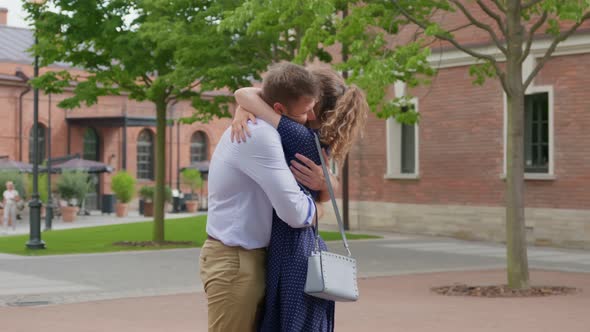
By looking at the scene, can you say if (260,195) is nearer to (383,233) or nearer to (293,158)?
(293,158)

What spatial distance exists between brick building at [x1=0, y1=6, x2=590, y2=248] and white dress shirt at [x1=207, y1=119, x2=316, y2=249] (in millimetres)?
17984

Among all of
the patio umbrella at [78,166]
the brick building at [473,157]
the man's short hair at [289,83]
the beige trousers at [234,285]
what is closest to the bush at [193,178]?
the patio umbrella at [78,166]

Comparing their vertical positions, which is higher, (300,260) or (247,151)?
(247,151)

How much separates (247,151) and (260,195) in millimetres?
203

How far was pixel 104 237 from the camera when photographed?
25.2 metres

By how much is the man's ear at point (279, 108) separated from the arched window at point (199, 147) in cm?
5059

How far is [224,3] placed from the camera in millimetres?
19672

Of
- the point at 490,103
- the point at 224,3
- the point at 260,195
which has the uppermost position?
the point at 224,3

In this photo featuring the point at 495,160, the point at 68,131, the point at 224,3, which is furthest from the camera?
the point at 68,131

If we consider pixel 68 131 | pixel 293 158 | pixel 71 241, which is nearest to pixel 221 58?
pixel 71 241

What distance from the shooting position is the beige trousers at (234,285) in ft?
12.7

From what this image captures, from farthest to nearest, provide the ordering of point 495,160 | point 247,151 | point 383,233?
point 383,233
point 495,160
point 247,151

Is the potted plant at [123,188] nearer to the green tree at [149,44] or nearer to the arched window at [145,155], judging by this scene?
the arched window at [145,155]

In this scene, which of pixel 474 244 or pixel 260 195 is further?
pixel 474 244
